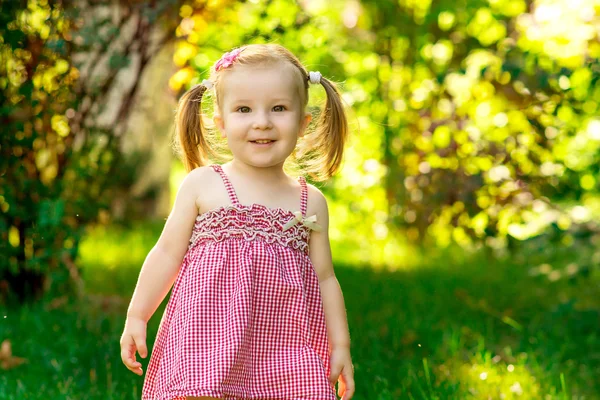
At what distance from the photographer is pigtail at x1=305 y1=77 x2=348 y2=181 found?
2500mm

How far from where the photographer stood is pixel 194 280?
2205 mm

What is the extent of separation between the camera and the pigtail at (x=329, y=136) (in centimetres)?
250

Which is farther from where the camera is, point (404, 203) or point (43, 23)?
point (404, 203)

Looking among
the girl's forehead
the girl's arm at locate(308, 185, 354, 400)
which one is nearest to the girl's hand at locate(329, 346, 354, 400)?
the girl's arm at locate(308, 185, 354, 400)

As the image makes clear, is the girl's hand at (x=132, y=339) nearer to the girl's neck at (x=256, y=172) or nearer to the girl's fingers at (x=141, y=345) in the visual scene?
the girl's fingers at (x=141, y=345)

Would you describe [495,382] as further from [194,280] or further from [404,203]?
[404,203]

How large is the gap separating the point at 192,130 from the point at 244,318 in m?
0.68

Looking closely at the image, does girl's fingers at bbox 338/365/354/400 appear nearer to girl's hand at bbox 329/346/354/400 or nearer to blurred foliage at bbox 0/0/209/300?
girl's hand at bbox 329/346/354/400

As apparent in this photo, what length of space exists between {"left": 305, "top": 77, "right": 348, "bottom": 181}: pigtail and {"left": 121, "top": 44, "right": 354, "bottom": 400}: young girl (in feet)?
0.39

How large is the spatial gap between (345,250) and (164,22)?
2.78 meters

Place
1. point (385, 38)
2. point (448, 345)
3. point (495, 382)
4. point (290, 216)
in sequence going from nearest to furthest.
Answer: point (290, 216) → point (495, 382) → point (448, 345) → point (385, 38)

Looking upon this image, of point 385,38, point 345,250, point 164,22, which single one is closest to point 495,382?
point 164,22

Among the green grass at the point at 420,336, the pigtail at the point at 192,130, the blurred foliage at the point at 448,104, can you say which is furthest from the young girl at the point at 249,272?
the green grass at the point at 420,336

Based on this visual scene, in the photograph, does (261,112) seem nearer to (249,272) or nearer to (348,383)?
(249,272)
